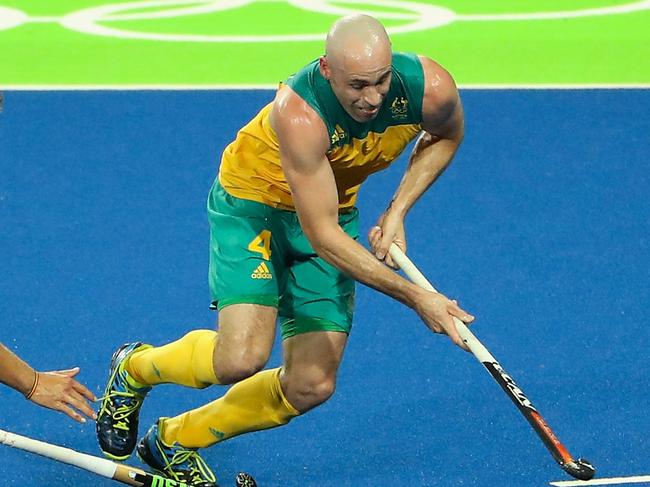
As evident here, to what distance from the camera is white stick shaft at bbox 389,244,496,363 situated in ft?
12.9

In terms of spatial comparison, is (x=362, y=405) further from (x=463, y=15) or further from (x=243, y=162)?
(x=463, y=15)

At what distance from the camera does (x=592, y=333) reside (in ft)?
19.5

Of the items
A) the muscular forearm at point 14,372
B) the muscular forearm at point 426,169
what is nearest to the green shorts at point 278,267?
the muscular forearm at point 426,169

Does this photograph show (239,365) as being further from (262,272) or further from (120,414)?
(120,414)

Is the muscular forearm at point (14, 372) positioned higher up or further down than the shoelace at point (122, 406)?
further down

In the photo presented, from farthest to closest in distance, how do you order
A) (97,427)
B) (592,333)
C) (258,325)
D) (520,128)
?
(520,128)
(592,333)
(97,427)
(258,325)

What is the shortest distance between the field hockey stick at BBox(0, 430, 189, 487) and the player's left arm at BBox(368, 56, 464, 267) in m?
1.07

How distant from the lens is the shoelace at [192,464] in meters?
4.75

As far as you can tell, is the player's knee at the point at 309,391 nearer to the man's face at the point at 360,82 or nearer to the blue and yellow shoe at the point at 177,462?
the blue and yellow shoe at the point at 177,462

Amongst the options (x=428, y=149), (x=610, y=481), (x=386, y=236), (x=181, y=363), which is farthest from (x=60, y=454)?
(x=610, y=481)

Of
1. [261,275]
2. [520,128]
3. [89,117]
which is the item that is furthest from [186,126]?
[261,275]

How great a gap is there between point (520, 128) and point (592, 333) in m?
2.79

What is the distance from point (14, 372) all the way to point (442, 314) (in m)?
1.29

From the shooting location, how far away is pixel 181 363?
461 centimetres
